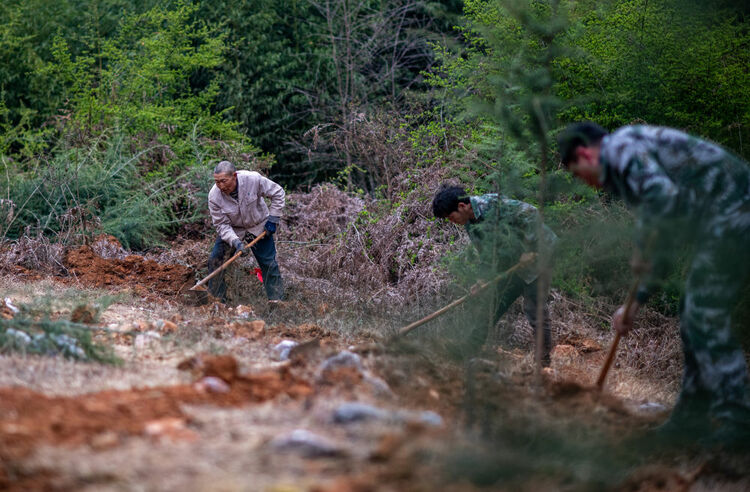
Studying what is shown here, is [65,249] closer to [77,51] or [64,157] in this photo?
[64,157]

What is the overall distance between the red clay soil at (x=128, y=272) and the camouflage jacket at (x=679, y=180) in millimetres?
5981

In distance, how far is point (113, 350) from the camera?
4633 mm

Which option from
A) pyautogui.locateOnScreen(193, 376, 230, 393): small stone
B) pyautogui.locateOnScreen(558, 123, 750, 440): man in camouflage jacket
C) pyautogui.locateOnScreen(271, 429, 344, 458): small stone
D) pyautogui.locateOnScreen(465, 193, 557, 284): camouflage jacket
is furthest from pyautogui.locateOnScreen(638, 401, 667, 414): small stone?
pyautogui.locateOnScreen(193, 376, 230, 393): small stone

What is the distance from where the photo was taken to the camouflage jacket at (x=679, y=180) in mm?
3529

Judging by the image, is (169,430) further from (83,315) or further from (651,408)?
(651,408)

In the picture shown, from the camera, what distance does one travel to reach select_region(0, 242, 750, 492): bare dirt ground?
2.62 metres

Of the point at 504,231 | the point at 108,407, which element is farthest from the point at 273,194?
the point at 108,407

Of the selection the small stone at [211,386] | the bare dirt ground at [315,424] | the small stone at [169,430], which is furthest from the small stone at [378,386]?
the small stone at [169,430]

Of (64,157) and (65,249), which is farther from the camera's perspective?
(64,157)

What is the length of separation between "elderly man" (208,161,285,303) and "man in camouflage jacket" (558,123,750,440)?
469cm

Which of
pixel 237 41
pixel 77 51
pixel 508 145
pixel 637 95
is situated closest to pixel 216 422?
pixel 508 145

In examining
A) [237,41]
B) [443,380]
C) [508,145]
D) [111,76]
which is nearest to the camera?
[443,380]

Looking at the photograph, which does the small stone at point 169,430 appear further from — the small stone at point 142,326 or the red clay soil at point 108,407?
the small stone at point 142,326

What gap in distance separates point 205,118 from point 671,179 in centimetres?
1112
